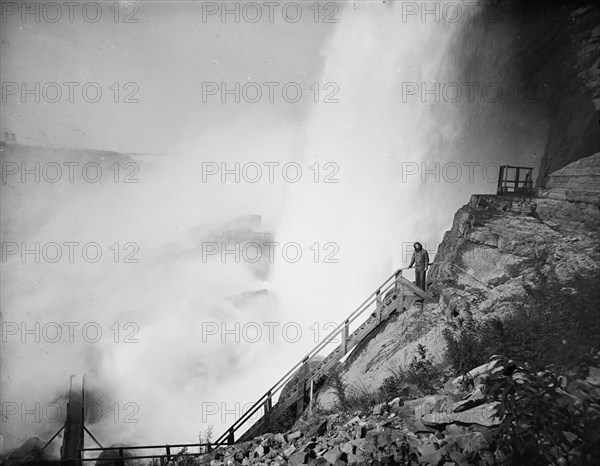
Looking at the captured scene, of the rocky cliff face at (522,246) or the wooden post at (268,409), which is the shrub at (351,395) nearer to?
the wooden post at (268,409)

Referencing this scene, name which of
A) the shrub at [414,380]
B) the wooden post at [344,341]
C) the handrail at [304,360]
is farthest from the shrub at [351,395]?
the handrail at [304,360]

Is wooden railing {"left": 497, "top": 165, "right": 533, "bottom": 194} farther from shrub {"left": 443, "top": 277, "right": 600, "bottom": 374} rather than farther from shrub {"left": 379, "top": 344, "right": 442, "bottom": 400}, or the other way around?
shrub {"left": 379, "top": 344, "right": 442, "bottom": 400}

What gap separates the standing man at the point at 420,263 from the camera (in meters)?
7.66

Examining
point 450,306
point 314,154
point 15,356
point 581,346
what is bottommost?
point 15,356

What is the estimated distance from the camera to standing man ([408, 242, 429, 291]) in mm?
7664

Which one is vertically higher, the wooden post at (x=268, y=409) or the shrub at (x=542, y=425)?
the shrub at (x=542, y=425)

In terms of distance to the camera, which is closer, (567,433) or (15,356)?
(567,433)

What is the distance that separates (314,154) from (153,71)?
4.11 meters

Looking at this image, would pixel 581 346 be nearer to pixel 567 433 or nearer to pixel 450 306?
pixel 567 433

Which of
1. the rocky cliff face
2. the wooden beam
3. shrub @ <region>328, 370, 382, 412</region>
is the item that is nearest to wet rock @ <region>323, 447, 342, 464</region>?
shrub @ <region>328, 370, 382, 412</region>

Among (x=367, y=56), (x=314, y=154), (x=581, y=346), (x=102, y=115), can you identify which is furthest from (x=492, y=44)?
(x=102, y=115)

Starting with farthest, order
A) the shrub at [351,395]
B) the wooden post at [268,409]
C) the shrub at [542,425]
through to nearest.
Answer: the wooden post at [268,409], the shrub at [351,395], the shrub at [542,425]

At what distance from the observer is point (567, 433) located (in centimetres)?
369

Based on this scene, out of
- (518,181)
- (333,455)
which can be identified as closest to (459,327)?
(333,455)
